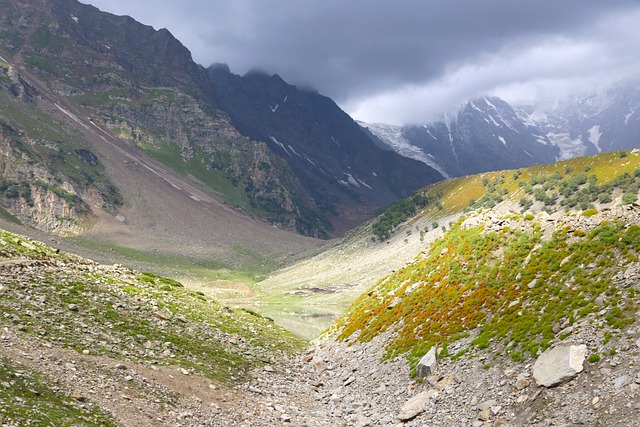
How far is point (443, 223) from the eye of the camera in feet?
527

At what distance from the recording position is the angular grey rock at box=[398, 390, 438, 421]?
2680 centimetres

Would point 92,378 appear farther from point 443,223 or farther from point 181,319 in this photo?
point 443,223

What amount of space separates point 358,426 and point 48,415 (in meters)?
17.4

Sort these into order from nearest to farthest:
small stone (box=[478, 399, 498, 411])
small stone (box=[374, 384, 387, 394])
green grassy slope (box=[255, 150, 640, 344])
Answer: small stone (box=[478, 399, 498, 411])
small stone (box=[374, 384, 387, 394])
green grassy slope (box=[255, 150, 640, 344])

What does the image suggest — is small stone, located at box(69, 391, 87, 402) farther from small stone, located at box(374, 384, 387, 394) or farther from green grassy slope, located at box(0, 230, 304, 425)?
small stone, located at box(374, 384, 387, 394)

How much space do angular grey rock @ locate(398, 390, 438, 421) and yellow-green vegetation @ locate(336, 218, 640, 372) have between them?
380 cm

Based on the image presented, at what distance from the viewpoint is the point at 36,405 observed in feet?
58.9

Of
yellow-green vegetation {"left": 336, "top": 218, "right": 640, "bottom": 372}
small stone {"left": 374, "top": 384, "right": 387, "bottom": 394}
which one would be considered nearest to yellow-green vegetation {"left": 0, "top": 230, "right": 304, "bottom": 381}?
small stone {"left": 374, "top": 384, "right": 387, "bottom": 394}

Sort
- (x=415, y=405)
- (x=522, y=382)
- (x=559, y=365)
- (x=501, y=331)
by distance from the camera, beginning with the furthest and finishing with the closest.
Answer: (x=501, y=331)
(x=415, y=405)
(x=522, y=382)
(x=559, y=365)

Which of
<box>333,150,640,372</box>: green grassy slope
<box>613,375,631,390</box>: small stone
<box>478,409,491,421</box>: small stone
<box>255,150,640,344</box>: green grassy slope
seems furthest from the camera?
<box>255,150,640,344</box>: green grassy slope

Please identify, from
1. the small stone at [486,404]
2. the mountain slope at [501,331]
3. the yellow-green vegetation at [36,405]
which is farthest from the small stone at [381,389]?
the yellow-green vegetation at [36,405]

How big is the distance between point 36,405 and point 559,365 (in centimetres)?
2300

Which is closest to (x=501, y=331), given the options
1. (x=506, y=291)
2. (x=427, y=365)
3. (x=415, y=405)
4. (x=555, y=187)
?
(x=427, y=365)

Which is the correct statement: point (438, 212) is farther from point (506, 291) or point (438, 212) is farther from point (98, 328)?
point (98, 328)
